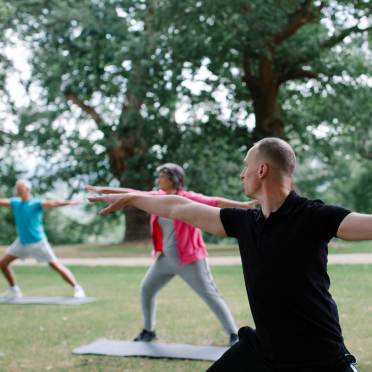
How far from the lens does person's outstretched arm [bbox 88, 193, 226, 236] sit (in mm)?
3395

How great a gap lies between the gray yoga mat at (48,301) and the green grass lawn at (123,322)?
24 centimetres

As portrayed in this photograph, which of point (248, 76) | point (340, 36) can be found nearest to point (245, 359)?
point (248, 76)

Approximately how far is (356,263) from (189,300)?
511 centimetres

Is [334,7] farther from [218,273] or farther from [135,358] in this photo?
[135,358]

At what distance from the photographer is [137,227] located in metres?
25.7

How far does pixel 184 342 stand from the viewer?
6.82m

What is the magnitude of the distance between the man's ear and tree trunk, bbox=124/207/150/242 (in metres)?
22.6

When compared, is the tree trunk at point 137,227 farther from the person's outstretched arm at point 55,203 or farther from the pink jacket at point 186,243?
the pink jacket at point 186,243

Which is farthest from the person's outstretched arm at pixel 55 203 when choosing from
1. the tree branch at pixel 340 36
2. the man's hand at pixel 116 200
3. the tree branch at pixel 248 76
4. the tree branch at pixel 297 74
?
the tree branch at pixel 340 36

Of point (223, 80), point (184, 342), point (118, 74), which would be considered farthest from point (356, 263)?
point (118, 74)

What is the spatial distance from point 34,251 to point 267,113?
12.9 metres

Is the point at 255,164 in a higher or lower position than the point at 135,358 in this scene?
higher

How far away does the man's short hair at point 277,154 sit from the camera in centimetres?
310

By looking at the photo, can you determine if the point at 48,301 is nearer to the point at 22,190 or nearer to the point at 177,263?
the point at 22,190
